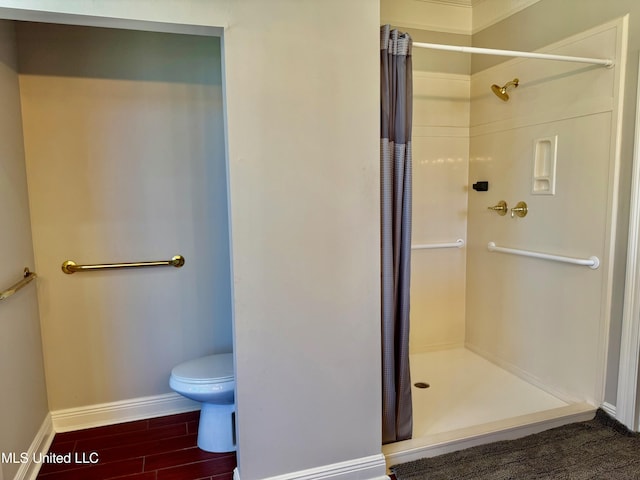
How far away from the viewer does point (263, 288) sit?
1.65m

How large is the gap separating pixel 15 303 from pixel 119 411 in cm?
88

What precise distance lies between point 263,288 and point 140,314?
3.49 ft

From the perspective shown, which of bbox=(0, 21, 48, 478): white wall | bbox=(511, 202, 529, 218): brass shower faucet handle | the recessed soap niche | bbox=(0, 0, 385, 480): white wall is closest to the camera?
bbox=(0, 0, 385, 480): white wall

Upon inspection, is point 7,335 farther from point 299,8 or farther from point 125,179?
point 299,8

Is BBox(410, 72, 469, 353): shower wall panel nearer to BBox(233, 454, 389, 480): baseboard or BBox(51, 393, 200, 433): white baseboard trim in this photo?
BBox(233, 454, 389, 480): baseboard

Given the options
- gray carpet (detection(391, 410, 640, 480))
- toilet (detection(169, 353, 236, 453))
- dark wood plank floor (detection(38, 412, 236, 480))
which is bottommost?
dark wood plank floor (detection(38, 412, 236, 480))

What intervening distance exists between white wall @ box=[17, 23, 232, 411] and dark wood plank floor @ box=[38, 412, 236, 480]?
19cm

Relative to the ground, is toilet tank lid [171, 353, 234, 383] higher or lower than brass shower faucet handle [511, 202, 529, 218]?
lower

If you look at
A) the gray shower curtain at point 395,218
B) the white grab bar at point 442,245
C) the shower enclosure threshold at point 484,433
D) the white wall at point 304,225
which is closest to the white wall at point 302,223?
the white wall at point 304,225

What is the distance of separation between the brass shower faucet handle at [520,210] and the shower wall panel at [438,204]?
0.48m

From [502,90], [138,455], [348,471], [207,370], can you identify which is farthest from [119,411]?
[502,90]

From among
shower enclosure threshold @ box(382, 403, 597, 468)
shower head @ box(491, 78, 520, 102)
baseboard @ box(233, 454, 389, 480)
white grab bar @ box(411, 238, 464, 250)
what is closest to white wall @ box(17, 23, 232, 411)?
baseboard @ box(233, 454, 389, 480)

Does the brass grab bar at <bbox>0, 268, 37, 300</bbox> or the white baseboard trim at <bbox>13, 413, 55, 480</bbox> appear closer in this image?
the brass grab bar at <bbox>0, 268, 37, 300</bbox>

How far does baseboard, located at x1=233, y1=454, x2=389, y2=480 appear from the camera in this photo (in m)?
1.75
